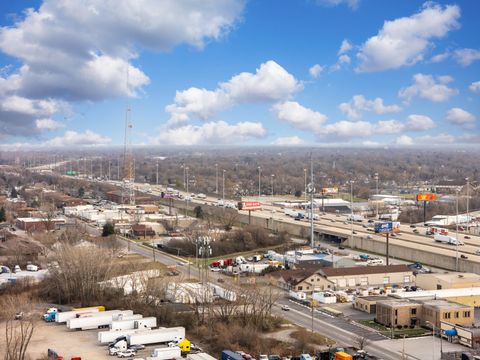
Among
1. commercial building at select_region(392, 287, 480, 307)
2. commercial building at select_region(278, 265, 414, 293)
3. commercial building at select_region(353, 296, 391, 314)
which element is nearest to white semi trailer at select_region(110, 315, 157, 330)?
commercial building at select_region(353, 296, 391, 314)

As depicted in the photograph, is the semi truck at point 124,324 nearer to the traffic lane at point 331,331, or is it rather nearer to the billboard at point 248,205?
the traffic lane at point 331,331

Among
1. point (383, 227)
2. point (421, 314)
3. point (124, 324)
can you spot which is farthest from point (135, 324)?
point (383, 227)

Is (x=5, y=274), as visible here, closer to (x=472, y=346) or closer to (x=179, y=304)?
(x=179, y=304)

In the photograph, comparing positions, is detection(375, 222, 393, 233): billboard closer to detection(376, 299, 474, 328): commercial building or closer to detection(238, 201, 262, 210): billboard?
detection(238, 201, 262, 210): billboard

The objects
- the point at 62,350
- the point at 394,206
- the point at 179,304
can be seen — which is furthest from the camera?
the point at 394,206

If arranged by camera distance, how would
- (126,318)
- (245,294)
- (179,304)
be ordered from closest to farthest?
(126,318), (245,294), (179,304)

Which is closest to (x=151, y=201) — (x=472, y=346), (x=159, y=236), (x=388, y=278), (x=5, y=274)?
(x=159, y=236)

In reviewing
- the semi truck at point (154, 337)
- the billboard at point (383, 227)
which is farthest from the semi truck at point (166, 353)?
the billboard at point (383, 227)
